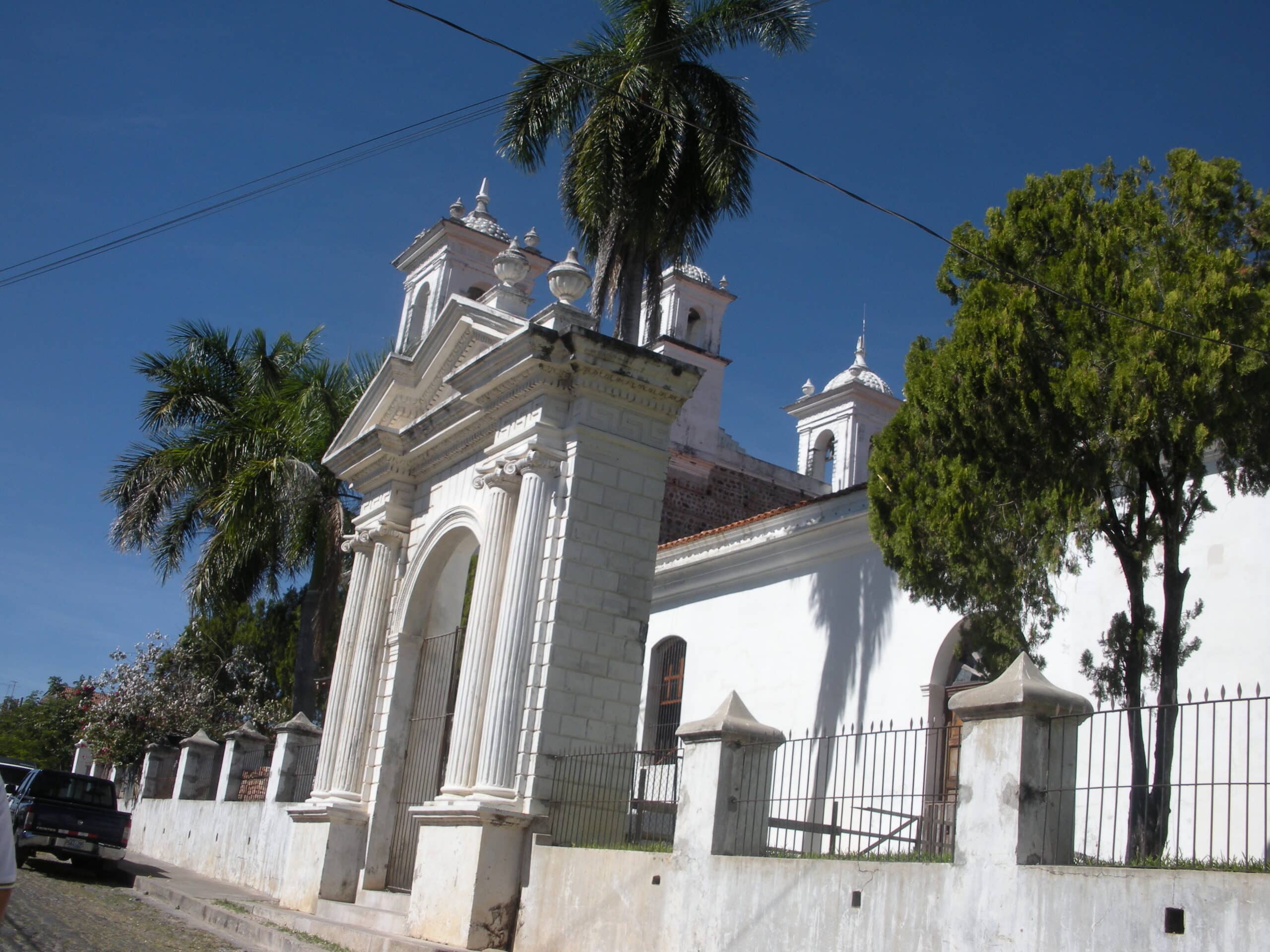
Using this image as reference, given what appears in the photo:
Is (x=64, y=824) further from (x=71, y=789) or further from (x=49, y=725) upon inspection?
(x=49, y=725)

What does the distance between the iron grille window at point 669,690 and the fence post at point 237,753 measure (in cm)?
604

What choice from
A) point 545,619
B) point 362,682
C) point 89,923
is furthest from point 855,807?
point 89,923

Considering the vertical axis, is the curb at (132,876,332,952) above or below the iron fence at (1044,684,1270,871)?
below

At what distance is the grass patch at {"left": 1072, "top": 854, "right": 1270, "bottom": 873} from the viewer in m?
5.66

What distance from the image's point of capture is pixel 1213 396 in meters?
8.91

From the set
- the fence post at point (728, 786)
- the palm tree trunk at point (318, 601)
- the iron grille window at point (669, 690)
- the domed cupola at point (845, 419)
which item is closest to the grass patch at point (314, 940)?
the fence post at point (728, 786)

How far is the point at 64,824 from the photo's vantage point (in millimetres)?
16234

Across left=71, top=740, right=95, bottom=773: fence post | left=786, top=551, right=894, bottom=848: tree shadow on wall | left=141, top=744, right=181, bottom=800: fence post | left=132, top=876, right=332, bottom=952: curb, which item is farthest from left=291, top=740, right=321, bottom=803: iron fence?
left=71, top=740, right=95, bottom=773: fence post

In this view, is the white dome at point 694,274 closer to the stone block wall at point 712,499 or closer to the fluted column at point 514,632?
the stone block wall at point 712,499

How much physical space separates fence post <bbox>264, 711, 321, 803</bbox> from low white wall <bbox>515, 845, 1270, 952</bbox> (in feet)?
22.9

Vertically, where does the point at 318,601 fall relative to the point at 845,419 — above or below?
below

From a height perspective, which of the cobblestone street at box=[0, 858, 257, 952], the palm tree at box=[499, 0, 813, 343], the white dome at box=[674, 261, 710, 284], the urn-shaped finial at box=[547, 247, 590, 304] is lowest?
the cobblestone street at box=[0, 858, 257, 952]

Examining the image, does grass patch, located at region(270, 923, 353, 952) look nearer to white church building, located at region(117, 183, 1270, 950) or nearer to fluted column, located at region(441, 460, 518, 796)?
white church building, located at region(117, 183, 1270, 950)

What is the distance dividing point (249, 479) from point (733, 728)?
A: 44.3ft
